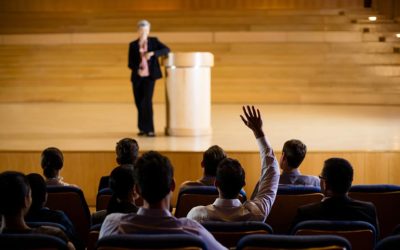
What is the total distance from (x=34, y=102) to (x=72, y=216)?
364 inches

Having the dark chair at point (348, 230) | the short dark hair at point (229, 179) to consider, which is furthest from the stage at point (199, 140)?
the dark chair at point (348, 230)

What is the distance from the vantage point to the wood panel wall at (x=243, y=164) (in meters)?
5.97

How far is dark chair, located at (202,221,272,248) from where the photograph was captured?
8.52 feet

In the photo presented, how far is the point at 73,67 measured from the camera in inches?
521

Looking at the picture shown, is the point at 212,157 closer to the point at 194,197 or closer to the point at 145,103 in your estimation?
the point at 194,197

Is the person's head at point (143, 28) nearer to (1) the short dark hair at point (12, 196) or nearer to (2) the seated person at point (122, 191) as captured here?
(2) the seated person at point (122, 191)

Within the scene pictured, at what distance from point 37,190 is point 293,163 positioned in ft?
5.63

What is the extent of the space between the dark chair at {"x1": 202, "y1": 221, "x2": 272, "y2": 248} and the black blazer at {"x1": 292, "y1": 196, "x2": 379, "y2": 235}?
439 millimetres

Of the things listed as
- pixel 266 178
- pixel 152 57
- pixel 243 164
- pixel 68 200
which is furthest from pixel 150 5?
pixel 266 178


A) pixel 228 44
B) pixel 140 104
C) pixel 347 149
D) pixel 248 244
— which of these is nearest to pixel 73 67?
pixel 228 44

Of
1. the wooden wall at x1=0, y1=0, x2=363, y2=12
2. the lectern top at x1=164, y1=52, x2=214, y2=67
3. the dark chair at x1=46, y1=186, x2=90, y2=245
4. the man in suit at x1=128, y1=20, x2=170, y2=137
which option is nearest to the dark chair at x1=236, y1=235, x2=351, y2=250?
the dark chair at x1=46, y1=186, x2=90, y2=245

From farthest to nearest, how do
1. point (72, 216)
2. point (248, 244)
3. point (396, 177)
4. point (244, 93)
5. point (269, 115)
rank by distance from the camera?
point (244, 93) → point (269, 115) → point (396, 177) → point (72, 216) → point (248, 244)

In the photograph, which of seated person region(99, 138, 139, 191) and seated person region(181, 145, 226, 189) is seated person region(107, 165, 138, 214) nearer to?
seated person region(181, 145, 226, 189)

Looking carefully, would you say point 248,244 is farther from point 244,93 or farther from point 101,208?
point 244,93
